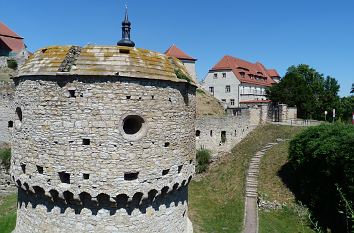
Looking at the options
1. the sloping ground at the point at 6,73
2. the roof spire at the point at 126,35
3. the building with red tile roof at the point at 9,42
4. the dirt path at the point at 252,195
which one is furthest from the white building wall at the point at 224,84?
the roof spire at the point at 126,35

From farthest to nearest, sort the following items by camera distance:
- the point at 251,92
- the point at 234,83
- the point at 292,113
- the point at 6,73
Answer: the point at 251,92 → the point at 234,83 → the point at 292,113 → the point at 6,73

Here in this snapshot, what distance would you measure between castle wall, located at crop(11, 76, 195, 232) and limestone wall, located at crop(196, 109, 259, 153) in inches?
963

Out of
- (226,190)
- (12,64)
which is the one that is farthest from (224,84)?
(226,190)

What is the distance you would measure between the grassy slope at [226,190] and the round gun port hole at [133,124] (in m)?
12.5

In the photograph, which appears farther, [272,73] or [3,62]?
[272,73]

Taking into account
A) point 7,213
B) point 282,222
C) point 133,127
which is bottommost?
point 282,222

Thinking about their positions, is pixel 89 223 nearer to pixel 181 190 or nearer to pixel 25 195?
pixel 25 195

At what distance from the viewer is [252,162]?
1358 inches

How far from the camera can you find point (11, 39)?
6103 cm

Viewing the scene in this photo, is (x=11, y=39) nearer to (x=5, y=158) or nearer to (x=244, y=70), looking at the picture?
(x=5, y=158)

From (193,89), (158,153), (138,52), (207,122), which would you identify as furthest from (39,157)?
(207,122)

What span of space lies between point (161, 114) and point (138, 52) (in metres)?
2.35

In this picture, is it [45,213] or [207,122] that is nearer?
[45,213]

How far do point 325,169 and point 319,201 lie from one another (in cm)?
283
